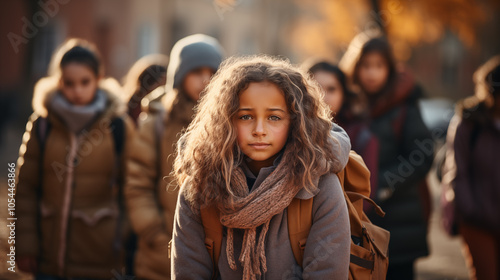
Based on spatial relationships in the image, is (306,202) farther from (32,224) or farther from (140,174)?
(32,224)

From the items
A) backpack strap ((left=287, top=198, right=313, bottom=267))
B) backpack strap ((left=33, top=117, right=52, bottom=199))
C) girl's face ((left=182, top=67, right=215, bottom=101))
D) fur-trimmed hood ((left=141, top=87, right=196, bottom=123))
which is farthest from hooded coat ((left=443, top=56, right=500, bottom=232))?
backpack strap ((left=33, top=117, right=52, bottom=199))

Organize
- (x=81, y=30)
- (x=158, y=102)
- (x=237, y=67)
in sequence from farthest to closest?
(x=81, y=30) < (x=158, y=102) < (x=237, y=67)

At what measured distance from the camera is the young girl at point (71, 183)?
4.20m

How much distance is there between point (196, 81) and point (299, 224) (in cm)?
200

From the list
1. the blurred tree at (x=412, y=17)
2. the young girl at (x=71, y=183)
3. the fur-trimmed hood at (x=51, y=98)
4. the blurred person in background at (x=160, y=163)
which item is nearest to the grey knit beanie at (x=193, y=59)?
the blurred person in background at (x=160, y=163)

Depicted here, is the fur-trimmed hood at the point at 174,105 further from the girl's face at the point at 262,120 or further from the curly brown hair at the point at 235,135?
the girl's face at the point at 262,120

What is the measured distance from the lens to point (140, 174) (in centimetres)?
417

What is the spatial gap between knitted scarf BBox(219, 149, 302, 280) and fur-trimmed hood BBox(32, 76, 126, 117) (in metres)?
2.30

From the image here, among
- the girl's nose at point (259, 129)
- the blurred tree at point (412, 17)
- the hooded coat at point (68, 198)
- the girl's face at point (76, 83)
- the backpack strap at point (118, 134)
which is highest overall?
the blurred tree at point (412, 17)

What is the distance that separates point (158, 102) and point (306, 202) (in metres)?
2.30

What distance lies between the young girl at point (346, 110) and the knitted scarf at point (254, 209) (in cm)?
177

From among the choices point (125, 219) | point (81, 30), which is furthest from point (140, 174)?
point (81, 30)

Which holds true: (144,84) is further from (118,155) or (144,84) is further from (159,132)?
(159,132)

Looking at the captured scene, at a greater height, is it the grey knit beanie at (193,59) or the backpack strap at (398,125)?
the grey knit beanie at (193,59)
